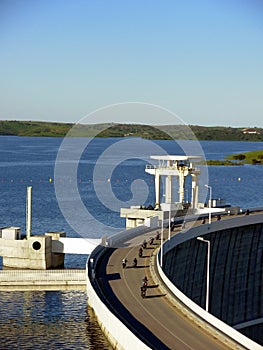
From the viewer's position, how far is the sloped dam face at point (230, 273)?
51.8 m

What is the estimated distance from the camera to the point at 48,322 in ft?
145

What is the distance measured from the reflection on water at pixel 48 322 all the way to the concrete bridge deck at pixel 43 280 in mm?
1198

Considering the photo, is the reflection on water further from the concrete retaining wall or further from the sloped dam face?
the sloped dam face

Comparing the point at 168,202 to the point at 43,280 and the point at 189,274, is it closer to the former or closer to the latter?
the point at 189,274

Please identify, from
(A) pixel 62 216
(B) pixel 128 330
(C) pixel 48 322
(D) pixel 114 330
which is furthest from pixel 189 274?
(A) pixel 62 216

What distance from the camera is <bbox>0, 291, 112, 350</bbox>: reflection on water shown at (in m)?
38.7

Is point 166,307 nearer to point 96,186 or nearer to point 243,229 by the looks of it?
point 243,229

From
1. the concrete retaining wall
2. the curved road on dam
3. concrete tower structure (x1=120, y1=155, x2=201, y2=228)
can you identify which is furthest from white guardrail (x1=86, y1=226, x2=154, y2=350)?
concrete tower structure (x1=120, y1=155, x2=201, y2=228)

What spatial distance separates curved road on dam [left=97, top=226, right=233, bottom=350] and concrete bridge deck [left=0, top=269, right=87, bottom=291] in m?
6.35

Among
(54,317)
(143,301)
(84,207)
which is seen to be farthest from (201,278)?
(84,207)

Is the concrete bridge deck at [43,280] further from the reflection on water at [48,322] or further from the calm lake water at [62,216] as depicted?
the calm lake water at [62,216]

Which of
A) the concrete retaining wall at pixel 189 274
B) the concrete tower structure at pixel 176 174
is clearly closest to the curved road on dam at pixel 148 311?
the concrete retaining wall at pixel 189 274

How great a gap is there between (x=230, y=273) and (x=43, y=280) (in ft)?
44.7

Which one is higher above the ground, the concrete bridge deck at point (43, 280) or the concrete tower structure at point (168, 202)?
the concrete tower structure at point (168, 202)
